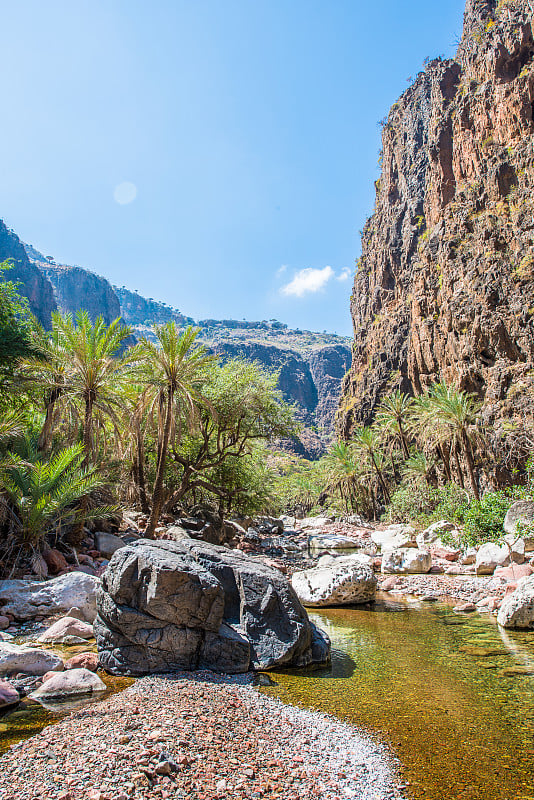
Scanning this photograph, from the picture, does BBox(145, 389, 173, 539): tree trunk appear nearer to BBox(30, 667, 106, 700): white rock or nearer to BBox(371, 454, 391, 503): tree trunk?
BBox(30, 667, 106, 700): white rock

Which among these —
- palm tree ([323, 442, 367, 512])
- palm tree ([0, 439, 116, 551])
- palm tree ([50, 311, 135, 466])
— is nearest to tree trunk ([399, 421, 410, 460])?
palm tree ([323, 442, 367, 512])

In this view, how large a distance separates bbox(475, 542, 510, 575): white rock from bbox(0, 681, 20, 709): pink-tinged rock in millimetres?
13424

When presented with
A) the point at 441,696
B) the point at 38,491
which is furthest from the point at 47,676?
the point at 38,491

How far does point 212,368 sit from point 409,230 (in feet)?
185

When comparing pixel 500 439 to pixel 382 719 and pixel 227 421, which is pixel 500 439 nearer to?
pixel 227 421

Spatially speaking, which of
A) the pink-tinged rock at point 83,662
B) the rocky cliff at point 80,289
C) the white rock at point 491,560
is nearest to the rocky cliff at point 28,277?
the rocky cliff at point 80,289

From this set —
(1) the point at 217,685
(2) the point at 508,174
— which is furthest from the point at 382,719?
(2) the point at 508,174

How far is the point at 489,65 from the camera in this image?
45.5m

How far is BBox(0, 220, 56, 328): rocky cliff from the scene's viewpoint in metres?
106

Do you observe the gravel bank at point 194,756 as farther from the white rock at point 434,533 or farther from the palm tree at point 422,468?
the palm tree at point 422,468

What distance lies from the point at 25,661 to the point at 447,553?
15.8 meters

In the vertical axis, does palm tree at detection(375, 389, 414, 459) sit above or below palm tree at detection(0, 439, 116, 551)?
above

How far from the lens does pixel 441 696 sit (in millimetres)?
5273

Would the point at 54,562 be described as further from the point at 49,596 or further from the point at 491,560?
the point at 491,560
